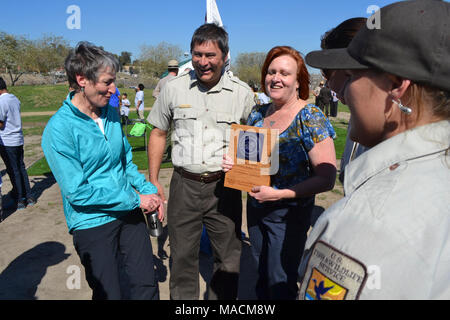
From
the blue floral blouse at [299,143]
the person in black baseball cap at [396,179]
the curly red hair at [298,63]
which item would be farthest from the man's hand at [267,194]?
the person in black baseball cap at [396,179]

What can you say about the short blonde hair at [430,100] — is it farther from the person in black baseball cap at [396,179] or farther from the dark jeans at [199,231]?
the dark jeans at [199,231]

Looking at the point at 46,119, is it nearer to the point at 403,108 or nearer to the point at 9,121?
the point at 9,121

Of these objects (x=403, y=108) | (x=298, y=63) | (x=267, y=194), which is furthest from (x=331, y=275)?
(x=298, y=63)

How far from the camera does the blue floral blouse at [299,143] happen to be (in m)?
2.17

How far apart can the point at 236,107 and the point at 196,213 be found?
1.04m

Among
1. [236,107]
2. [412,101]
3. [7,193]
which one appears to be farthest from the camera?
[7,193]

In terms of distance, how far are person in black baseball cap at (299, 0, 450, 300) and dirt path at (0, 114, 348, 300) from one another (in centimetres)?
277

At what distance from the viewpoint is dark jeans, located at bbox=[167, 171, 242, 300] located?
276 centimetres

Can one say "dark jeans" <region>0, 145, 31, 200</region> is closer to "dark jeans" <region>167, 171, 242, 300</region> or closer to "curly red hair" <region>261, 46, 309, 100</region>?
"dark jeans" <region>167, 171, 242, 300</region>

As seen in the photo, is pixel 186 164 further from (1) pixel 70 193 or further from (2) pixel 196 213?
(1) pixel 70 193

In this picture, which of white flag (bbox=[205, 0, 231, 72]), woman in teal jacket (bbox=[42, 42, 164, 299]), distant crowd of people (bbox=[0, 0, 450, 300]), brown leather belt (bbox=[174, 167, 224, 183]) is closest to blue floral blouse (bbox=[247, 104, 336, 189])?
distant crowd of people (bbox=[0, 0, 450, 300])
